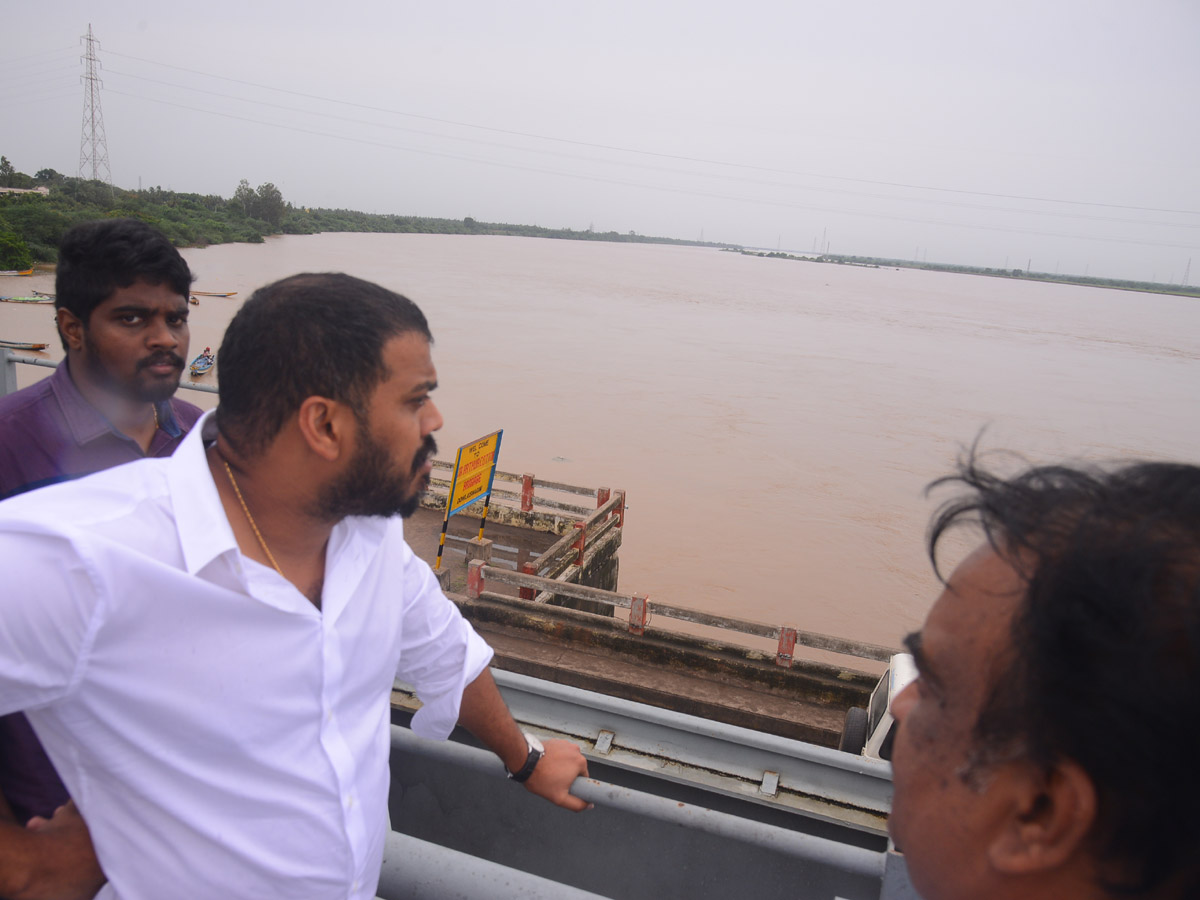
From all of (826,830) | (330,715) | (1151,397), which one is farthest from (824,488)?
(1151,397)

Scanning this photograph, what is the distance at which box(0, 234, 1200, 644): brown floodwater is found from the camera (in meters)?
14.5

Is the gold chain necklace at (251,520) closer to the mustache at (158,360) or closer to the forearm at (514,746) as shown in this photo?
the forearm at (514,746)

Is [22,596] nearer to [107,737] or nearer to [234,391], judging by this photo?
[107,737]

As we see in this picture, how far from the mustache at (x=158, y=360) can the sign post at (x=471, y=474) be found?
18.1 ft

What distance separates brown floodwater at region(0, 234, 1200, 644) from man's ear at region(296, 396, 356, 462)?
3.16 ft

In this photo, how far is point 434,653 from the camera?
1.62 metres

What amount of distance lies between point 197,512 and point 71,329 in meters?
1.59

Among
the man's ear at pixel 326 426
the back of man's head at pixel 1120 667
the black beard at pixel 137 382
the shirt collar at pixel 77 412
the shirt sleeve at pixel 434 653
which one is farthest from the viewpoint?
the black beard at pixel 137 382

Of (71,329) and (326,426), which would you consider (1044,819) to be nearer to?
(326,426)

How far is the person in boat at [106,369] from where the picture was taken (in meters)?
1.84

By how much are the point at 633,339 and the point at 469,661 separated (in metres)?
34.6

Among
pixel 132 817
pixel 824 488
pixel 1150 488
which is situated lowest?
pixel 824 488

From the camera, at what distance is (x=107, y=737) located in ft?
3.72

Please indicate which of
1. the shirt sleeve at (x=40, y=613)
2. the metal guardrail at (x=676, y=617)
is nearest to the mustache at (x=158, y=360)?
the shirt sleeve at (x=40, y=613)
